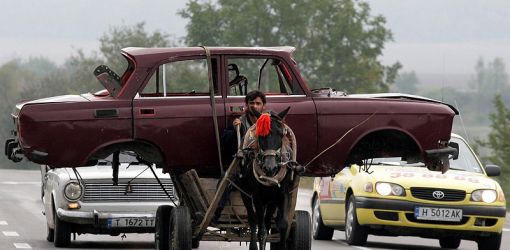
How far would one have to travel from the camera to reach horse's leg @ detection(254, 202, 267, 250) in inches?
693

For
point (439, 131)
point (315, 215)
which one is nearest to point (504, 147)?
point (315, 215)

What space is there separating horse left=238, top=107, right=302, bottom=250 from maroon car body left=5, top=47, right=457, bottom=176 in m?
0.51

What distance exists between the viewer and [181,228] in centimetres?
1795

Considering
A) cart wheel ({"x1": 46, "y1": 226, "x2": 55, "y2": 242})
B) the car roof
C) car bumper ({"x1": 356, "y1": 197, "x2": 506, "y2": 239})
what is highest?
the car roof

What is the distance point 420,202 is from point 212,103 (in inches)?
213

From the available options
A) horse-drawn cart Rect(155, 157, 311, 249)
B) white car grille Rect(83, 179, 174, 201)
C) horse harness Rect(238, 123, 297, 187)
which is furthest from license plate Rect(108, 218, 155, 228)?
horse harness Rect(238, 123, 297, 187)

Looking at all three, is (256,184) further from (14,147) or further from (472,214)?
(472,214)

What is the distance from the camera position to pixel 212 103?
1778 cm

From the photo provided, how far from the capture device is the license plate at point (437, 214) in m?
22.3

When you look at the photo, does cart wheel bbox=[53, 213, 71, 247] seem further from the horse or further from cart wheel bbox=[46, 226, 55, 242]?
the horse

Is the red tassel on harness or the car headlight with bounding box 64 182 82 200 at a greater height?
the red tassel on harness

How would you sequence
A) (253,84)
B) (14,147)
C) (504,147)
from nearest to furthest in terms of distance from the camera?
1. (14,147)
2. (504,147)
3. (253,84)

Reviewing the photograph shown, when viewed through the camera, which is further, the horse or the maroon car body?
the maroon car body

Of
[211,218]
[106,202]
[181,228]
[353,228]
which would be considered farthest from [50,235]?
[211,218]
